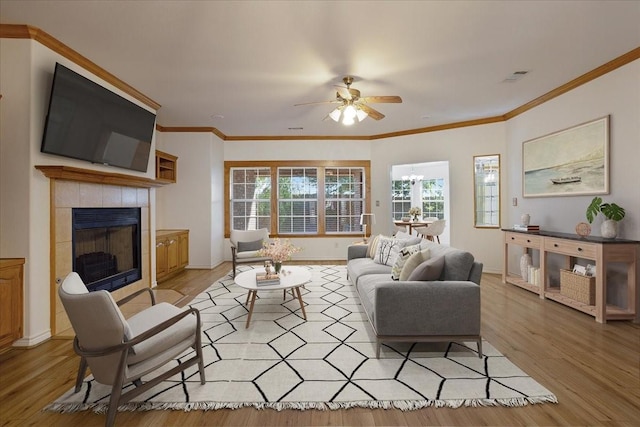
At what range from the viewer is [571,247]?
371cm

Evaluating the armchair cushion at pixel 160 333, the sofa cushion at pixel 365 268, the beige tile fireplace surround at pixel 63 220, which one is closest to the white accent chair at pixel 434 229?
the sofa cushion at pixel 365 268

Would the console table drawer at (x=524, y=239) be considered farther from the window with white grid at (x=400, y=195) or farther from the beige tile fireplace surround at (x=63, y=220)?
the beige tile fireplace surround at (x=63, y=220)

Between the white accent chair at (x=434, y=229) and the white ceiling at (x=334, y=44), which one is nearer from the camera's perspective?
the white ceiling at (x=334, y=44)

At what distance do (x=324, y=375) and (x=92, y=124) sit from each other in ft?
12.0

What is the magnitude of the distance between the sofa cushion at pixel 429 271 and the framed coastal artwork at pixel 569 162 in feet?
8.85

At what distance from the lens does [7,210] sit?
2.87 metres

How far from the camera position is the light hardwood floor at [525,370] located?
1.85 meters

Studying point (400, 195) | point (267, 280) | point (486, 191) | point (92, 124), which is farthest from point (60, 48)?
point (486, 191)

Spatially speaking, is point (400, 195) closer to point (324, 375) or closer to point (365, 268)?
point (365, 268)

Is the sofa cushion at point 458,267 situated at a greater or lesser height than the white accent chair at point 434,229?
lesser

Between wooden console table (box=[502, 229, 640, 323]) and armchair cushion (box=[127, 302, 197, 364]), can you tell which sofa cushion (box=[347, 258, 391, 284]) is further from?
wooden console table (box=[502, 229, 640, 323])

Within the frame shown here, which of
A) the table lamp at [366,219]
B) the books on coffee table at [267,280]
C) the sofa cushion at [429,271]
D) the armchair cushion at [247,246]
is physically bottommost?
the books on coffee table at [267,280]

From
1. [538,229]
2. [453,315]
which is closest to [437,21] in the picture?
[453,315]

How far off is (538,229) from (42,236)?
20.7 ft
